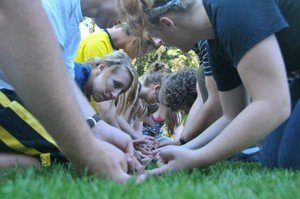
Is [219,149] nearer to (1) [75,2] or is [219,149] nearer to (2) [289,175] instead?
(2) [289,175]

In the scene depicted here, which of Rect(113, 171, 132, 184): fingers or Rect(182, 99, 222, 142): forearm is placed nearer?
Rect(113, 171, 132, 184): fingers

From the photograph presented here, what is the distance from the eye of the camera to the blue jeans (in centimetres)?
252

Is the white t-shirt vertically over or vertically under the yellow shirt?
over

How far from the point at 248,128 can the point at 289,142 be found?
590 mm

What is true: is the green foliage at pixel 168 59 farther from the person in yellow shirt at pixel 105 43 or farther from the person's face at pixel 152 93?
the person in yellow shirt at pixel 105 43

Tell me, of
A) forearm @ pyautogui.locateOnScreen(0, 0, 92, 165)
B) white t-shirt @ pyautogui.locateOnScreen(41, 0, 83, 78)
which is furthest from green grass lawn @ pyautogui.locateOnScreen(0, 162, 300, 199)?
A: white t-shirt @ pyautogui.locateOnScreen(41, 0, 83, 78)

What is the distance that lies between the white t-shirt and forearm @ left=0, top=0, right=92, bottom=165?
1.45 metres

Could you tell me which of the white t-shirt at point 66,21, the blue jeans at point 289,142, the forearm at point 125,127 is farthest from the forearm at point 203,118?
the white t-shirt at point 66,21

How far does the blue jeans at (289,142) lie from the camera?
2518mm

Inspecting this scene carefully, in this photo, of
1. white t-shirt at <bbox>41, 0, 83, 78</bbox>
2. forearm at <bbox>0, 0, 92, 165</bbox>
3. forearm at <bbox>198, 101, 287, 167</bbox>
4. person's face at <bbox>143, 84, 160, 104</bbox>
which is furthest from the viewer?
person's face at <bbox>143, 84, 160, 104</bbox>

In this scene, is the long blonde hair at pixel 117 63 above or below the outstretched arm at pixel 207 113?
above

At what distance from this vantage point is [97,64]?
431cm

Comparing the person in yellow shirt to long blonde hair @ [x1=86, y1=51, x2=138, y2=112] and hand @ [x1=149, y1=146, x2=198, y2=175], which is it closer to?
long blonde hair @ [x1=86, y1=51, x2=138, y2=112]

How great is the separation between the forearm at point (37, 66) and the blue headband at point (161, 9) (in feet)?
3.76
